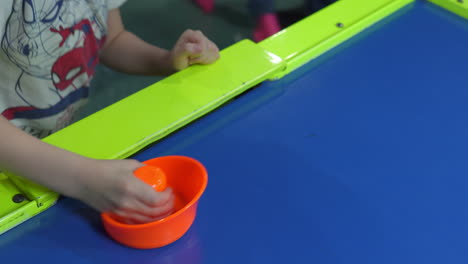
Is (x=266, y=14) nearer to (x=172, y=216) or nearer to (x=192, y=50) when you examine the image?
(x=192, y=50)

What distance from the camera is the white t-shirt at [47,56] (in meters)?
0.60

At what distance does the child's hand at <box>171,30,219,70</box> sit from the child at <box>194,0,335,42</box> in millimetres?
692

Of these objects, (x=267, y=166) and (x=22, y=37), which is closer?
(x=267, y=166)

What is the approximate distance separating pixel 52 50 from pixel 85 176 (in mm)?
313

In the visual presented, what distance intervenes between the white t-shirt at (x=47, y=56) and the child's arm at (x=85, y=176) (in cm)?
19

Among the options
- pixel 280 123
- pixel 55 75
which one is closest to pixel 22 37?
pixel 55 75

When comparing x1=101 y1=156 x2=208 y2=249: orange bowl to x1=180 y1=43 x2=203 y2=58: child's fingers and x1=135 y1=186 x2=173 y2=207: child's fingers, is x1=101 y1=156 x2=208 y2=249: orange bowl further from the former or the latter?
x1=180 y1=43 x2=203 y2=58: child's fingers

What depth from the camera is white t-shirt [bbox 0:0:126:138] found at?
1.96ft

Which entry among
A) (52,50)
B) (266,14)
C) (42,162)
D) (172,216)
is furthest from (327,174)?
(266,14)

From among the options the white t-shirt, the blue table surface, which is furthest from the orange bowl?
the white t-shirt

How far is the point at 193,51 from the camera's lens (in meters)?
0.58

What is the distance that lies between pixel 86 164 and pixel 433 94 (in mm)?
427

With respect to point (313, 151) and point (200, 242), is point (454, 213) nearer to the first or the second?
point (313, 151)

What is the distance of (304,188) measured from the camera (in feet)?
1.55
